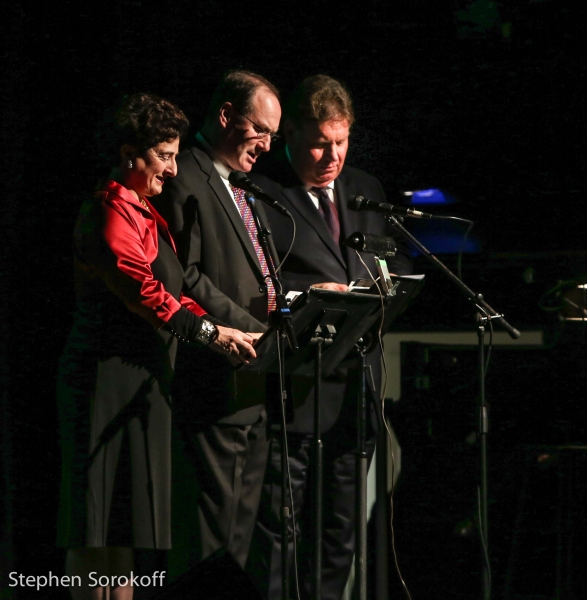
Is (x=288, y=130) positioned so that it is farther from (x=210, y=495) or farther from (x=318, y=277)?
(x=210, y=495)

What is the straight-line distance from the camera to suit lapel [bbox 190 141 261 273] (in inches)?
114

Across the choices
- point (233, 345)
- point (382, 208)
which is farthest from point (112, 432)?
point (382, 208)

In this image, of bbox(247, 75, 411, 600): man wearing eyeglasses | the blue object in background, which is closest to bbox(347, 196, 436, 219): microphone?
bbox(247, 75, 411, 600): man wearing eyeglasses

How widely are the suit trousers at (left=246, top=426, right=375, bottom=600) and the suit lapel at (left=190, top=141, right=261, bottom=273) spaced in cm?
64

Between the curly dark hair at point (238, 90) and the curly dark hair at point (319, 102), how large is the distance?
0.47ft

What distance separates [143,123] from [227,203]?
1.39 feet

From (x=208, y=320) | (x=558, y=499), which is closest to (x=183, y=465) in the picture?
(x=208, y=320)

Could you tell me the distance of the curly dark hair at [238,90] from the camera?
296cm

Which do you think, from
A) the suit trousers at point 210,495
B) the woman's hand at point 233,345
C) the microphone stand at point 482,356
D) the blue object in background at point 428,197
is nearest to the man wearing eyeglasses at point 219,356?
the suit trousers at point 210,495

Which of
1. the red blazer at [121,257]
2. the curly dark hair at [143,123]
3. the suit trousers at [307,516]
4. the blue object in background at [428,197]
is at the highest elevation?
the curly dark hair at [143,123]

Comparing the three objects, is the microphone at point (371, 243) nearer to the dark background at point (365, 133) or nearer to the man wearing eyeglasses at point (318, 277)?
the man wearing eyeglasses at point (318, 277)

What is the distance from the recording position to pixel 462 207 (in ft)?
13.4

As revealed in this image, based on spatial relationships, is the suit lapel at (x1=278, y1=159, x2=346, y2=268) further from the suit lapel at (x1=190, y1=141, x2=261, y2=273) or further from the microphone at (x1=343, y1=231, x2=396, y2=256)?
the microphone at (x1=343, y1=231, x2=396, y2=256)

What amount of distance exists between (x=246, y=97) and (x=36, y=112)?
751 mm
